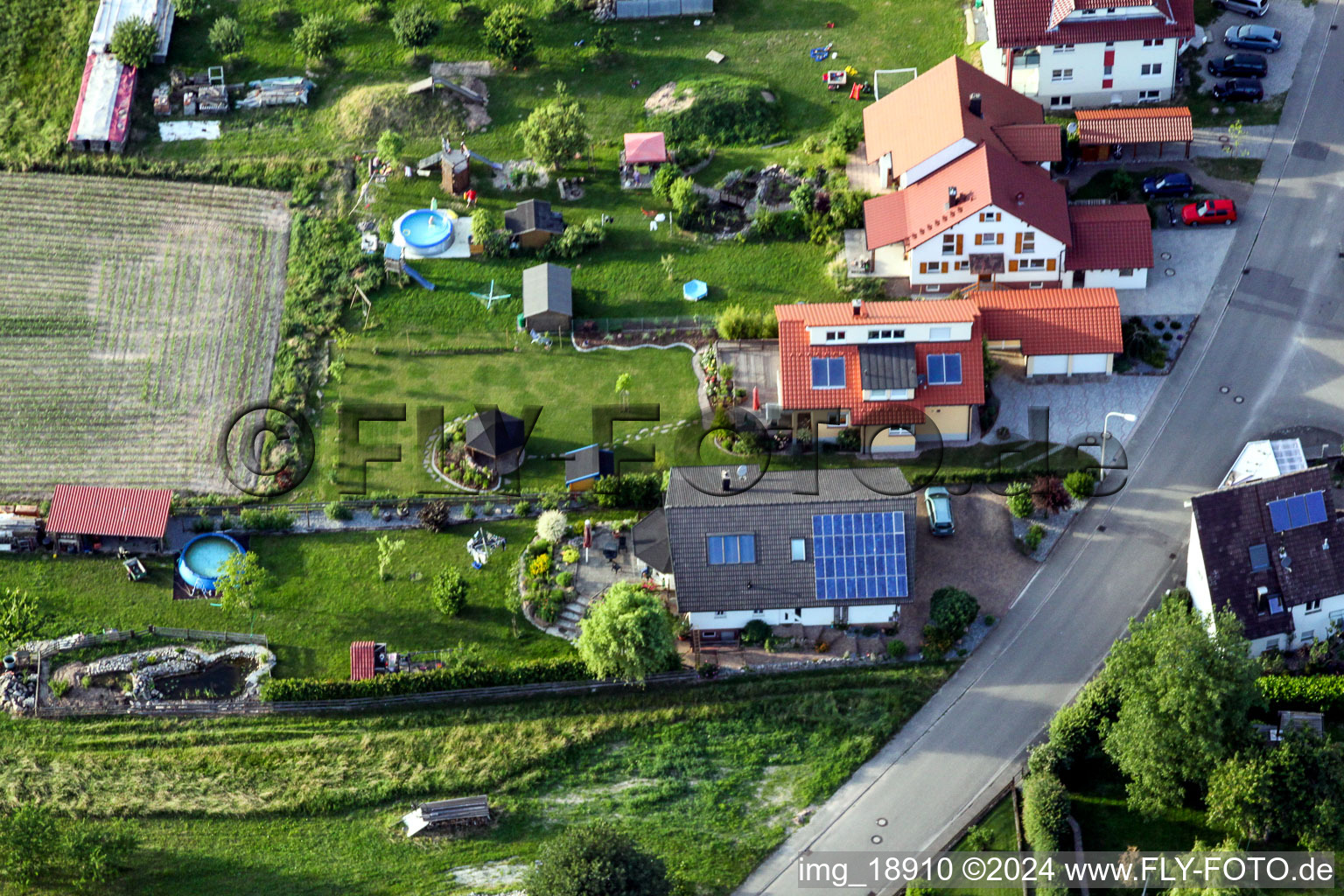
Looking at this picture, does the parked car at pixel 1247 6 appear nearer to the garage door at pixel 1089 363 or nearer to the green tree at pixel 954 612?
the garage door at pixel 1089 363

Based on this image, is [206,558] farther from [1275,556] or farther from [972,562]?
[1275,556]

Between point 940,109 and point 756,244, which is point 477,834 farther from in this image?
point 940,109

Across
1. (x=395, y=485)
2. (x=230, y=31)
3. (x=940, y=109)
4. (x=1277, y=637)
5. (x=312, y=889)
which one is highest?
(x=230, y=31)

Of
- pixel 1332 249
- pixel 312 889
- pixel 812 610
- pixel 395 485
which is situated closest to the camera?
pixel 312 889

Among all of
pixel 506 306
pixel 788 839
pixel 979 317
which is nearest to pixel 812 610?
pixel 788 839

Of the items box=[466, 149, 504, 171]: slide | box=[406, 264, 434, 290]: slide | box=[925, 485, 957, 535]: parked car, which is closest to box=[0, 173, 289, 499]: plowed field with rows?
box=[406, 264, 434, 290]: slide

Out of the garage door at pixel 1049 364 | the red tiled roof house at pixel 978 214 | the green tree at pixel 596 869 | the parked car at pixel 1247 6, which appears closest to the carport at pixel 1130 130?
the red tiled roof house at pixel 978 214

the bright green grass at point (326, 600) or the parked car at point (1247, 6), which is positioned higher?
the parked car at point (1247, 6)

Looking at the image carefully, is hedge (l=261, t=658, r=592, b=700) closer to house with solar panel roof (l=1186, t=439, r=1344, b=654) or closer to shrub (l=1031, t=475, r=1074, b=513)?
shrub (l=1031, t=475, r=1074, b=513)
